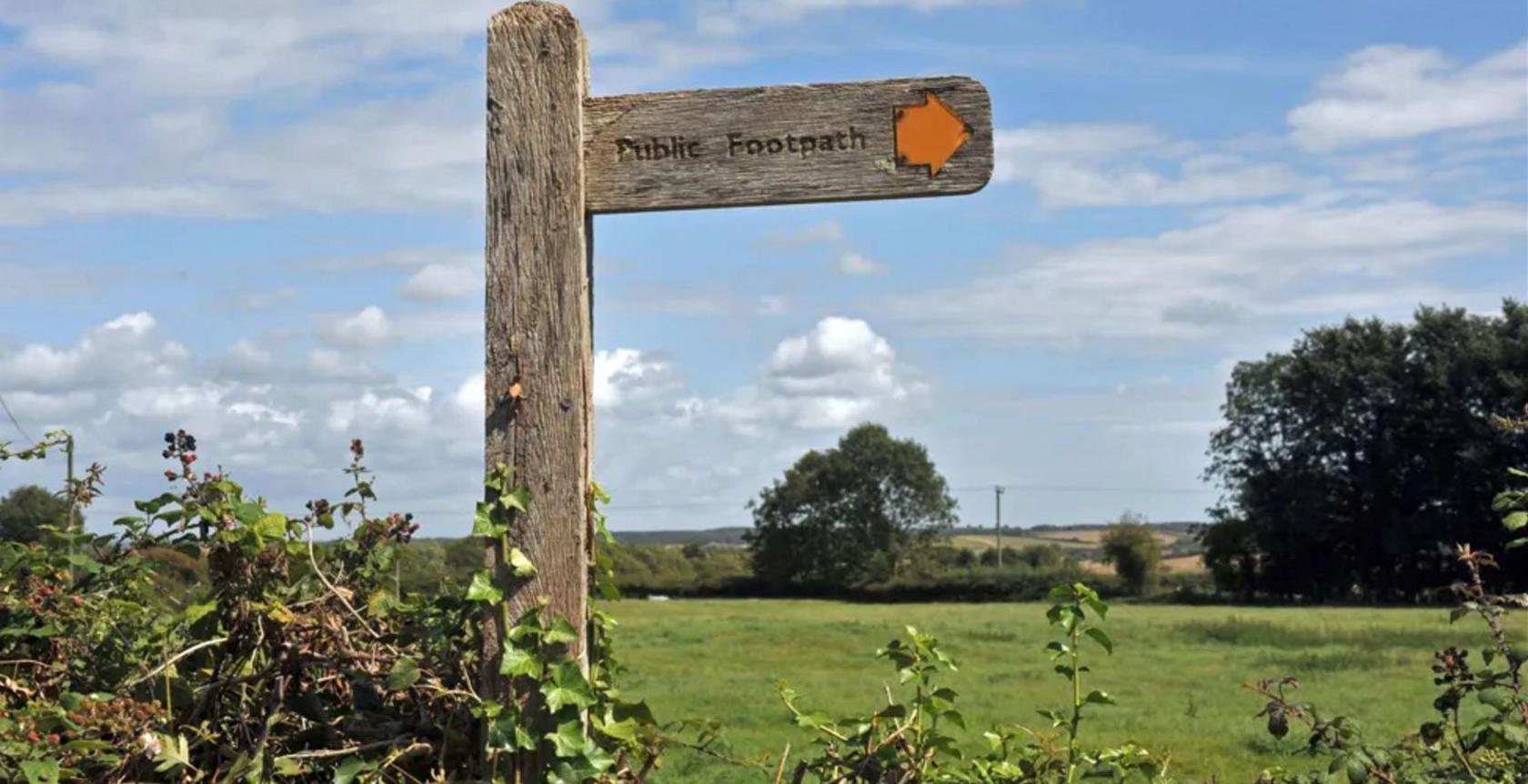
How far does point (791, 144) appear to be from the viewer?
12.5ft

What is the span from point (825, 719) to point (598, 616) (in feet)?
1.96

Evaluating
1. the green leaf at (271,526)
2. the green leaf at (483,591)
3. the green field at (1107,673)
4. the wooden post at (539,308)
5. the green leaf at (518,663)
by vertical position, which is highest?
the wooden post at (539,308)

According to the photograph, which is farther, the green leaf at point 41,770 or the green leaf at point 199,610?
the green leaf at point 199,610

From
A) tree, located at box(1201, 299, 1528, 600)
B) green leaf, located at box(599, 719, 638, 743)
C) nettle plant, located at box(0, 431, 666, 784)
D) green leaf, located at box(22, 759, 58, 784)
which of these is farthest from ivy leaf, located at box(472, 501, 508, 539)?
tree, located at box(1201, 299, 1528, 600)

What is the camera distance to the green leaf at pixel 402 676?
3570mm

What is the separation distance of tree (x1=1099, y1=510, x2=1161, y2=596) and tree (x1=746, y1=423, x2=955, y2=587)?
1151cm

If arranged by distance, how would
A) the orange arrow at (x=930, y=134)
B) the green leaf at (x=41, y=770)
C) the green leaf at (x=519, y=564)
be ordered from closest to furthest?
the green leaf at (x=41, y=770) < the green leaf at (x=519, y=564) < the orange arrow at (x=930, y=134)

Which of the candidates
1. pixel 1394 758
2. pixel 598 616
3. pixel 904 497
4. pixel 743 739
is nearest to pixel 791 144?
pixel 598 616

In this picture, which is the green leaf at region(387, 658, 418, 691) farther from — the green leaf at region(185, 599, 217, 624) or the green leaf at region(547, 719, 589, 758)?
the green leaf at region(185, 599, 217, 624)

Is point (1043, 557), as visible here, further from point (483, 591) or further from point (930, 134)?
point (483, 591)

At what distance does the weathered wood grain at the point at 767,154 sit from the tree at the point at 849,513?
74.3 metres

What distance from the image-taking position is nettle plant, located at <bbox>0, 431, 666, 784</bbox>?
354 centimetres

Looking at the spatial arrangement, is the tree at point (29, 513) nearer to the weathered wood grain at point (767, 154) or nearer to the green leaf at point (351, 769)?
the green leaf at point (351, 769)

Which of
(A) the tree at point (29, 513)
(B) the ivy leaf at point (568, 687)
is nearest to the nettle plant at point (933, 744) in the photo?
(B) the ivy leaf at point (568, 687)
